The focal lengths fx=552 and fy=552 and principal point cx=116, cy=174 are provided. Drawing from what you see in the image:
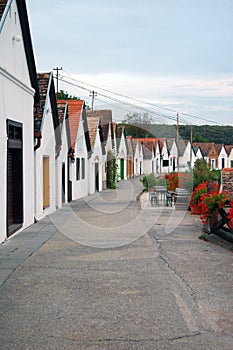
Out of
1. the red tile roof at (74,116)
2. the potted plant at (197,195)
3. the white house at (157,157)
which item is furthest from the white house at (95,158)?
the white house at (157,157)

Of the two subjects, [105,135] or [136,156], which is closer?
[105,135]

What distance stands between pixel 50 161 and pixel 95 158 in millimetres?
15668

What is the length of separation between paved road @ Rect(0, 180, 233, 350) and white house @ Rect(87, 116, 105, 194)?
19397 mm

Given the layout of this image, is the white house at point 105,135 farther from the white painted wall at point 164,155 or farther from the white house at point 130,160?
the white painted wall at point 164,155

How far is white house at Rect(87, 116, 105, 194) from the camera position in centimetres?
3369

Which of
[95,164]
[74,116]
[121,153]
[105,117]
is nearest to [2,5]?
[74,116]

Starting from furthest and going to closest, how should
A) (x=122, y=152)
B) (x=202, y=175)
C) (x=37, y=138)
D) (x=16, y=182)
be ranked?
(x=122, y=152), (x=202, y=175), (x=37, y=138), (x=16, y=182)

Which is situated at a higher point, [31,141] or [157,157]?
[157,157]

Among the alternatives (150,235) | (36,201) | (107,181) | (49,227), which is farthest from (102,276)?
(107,181)

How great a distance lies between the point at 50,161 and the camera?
19594mm

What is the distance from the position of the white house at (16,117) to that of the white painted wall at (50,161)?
40.1 inches

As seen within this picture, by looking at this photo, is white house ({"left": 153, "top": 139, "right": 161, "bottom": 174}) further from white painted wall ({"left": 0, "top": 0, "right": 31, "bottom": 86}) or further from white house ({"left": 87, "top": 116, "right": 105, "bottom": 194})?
white painted wall ({"left": 0, "top": 0, "right": 31, "bottom": 86})

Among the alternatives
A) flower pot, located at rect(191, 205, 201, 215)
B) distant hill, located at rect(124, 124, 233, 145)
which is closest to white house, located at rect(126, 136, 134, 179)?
distant hill, located at rect(124, 124, 233, 145)

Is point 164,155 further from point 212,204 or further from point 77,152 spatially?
point 212,204
